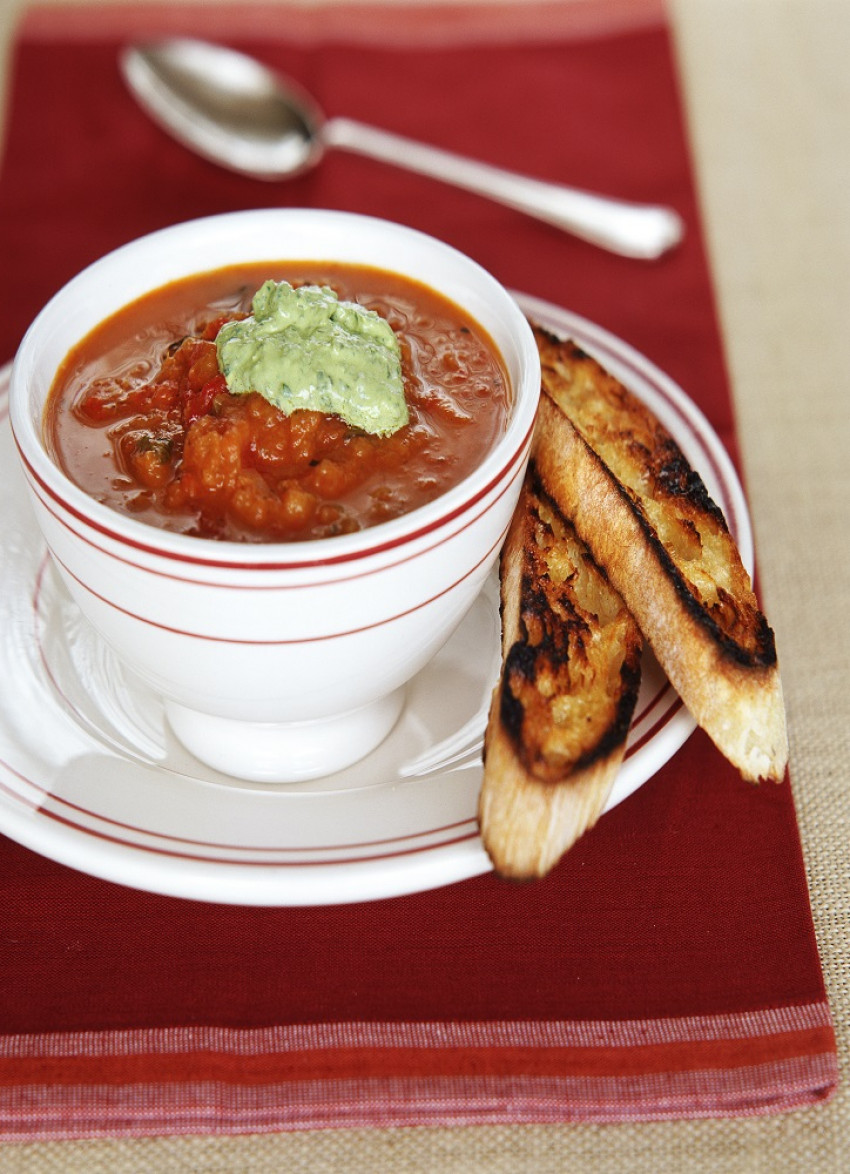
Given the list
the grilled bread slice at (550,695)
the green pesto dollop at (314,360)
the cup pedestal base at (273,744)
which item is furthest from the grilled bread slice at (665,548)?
the cup pedestal base at (273,744)

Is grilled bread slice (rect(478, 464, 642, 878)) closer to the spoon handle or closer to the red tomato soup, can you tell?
the red tomato soup

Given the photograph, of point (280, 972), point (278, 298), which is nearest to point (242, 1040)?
point (280, 972)

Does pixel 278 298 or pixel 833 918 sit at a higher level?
pixel 278 298

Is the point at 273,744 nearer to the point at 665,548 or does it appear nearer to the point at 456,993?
the point at 456,993

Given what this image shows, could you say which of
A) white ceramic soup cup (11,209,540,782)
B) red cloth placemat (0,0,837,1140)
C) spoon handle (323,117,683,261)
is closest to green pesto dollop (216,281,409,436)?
white ceramic soup cup (11,209,540,782)

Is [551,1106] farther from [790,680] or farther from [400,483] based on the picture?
[790,680]

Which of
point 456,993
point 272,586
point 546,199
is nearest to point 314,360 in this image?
point 272,586

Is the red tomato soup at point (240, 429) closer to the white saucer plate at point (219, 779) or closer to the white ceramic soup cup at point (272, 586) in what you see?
the white ceramic soup cup at point (272, 586)

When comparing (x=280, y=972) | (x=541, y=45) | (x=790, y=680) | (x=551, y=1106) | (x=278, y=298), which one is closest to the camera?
(x=551, y=1106)
